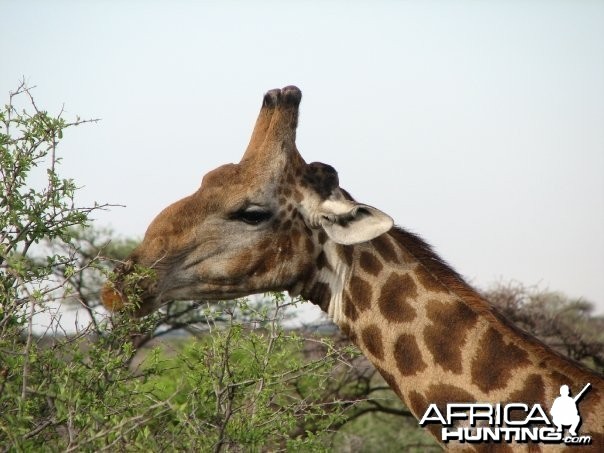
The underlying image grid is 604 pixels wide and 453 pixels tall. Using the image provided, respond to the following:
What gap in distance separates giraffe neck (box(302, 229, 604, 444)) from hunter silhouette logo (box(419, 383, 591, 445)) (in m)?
0.05

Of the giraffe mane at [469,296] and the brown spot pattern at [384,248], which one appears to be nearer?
the giraffe mane at [469,296]

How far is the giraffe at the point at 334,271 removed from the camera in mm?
4797

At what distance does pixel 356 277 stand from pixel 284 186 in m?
0.72

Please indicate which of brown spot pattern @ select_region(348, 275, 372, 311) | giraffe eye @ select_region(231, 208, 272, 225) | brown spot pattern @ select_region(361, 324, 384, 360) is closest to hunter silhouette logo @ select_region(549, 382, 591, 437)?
brown spot pattern @ select_region(361, 324, 384, 360)

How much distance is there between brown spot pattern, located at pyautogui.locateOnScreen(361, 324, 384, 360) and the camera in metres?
5.04

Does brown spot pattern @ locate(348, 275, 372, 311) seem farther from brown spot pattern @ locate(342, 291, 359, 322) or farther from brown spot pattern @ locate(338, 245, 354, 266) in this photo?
brown spot pattern @ locate(338, 245, 354, 266)

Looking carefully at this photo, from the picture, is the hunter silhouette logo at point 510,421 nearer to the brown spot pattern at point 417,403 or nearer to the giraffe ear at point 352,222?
the brown spot pattern at point 417,403

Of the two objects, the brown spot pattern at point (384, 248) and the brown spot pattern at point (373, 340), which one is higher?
the brown spot pattern at point (384, 248)

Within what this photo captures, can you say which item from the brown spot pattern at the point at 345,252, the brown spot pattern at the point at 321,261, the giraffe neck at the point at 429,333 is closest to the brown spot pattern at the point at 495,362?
the giraffe neck at the point at 429,333

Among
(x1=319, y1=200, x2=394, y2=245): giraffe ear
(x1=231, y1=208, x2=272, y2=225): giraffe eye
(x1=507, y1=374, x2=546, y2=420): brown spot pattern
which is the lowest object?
(x1=507, y1=374, x2=546, y2=420): brown spot pattern

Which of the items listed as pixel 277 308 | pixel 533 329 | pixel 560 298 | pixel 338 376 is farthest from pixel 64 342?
pixel 560 298

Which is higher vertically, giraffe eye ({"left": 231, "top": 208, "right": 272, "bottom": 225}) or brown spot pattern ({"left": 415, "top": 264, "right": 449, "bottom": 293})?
giraffe eye ({"left": 231, "top": 208, "right": 272, "bottom": 225})

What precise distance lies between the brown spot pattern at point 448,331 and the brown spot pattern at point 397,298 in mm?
127

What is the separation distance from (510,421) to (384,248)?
4.26ft
